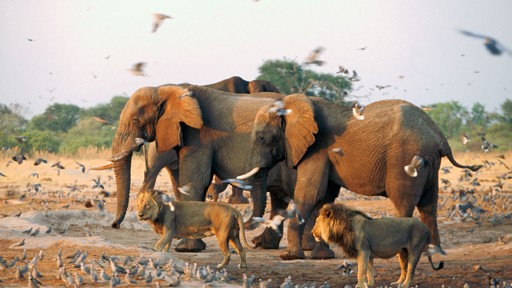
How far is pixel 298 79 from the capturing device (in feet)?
159

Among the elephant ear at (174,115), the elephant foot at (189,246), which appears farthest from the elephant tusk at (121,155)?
the elephant foot at (189,246)

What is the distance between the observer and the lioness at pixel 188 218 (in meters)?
10.9

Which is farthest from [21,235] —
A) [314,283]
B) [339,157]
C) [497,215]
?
[497,215]

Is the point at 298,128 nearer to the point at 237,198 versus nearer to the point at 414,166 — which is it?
the point at 414,166

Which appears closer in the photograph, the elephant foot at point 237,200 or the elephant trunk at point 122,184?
the elephant trunk at point 122,184

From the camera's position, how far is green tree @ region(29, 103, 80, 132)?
5509 cm

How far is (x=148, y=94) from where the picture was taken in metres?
13.8

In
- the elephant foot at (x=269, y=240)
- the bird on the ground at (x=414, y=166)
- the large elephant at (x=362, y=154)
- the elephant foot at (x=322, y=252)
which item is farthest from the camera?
the elephant foot at (x=269, y=240)

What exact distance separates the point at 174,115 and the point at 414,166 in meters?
3.82

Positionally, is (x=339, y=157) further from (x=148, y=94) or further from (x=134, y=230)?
(x=134, y=230)

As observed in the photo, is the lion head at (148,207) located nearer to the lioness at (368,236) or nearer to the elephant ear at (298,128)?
the elephant ear at (298,128)

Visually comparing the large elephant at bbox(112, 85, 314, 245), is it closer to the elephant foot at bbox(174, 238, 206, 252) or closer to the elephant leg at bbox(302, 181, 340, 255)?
the elephant foot at bbox(174, 238, 206, 252)

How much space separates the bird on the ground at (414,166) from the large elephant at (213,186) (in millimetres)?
3787

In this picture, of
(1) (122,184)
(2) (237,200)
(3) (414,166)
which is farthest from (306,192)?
(2) (237,200)
